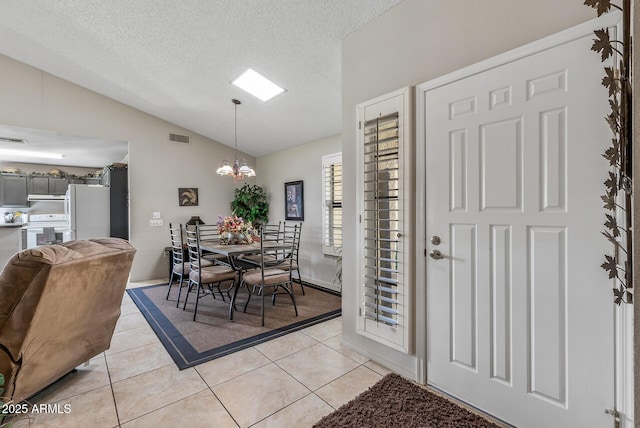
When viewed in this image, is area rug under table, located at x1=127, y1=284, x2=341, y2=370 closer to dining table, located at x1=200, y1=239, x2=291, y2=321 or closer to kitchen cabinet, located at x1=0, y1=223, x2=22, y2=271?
dining table, located at x1=200, y1=239, x2=291, y2=321

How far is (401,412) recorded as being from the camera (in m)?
1.75

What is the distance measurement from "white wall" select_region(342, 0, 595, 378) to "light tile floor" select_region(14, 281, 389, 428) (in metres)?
0.41

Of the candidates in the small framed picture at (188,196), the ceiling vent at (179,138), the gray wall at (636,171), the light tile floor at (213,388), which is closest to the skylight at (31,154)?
the ceiling vent at (179,138)

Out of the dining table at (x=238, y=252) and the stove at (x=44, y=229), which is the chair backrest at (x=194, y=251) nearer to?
the dining table at (x=238, y=252)

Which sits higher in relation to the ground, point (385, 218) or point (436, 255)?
point (385, 218)

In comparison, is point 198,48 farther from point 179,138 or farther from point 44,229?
point 44,229

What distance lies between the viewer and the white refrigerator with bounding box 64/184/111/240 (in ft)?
15.3

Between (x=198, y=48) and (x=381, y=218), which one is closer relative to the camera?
(x=381, y=218)

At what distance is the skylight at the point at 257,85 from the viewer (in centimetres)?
344

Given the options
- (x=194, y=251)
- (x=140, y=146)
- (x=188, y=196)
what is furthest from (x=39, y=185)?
(x=194, y=251)

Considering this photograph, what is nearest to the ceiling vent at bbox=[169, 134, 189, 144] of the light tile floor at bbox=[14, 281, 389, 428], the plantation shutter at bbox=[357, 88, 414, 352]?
the light tile floor at bbox=[14, 281, 389, 428]

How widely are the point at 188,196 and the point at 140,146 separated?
3.95 feet

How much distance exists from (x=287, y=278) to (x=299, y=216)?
2.03 m

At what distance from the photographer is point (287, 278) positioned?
3.47 m
